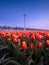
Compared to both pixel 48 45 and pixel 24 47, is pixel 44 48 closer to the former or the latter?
pixel 48 45

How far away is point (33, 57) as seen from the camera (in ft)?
6.81

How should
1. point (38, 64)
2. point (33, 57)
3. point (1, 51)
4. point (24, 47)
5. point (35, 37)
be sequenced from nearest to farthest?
point (38, 64) → point (24, 47) → point (33, 57) → point (35, 37) → point (1, 51)

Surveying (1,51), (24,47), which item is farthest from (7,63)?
(1,51)

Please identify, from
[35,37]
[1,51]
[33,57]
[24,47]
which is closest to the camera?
[24,47]

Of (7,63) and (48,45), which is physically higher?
(48,45)

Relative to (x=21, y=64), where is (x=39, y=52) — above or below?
above

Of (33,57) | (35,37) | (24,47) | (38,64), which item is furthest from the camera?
(35,37)

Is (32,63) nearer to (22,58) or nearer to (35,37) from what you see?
(22,58)

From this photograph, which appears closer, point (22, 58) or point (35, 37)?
point (22, 58)

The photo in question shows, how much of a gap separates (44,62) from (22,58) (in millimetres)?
276

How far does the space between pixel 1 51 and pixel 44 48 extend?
0.98 m

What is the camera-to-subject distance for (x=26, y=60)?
1.90 meters

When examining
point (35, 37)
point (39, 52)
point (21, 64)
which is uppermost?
point (35, 37)

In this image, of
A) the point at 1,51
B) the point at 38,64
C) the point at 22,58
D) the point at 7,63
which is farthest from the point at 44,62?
the point at 1,51
